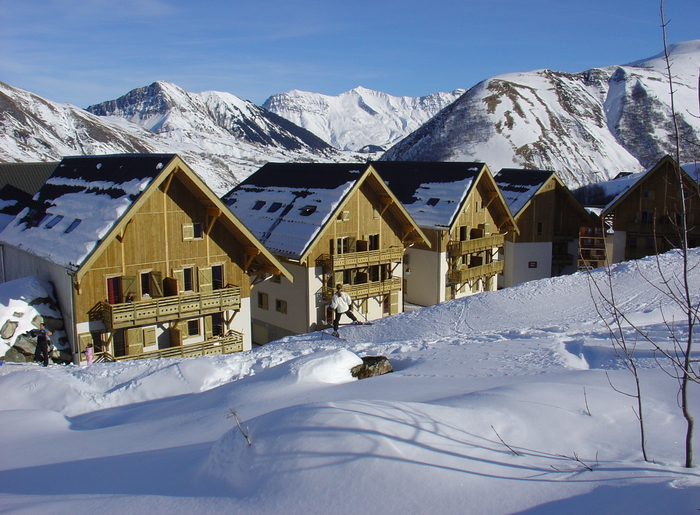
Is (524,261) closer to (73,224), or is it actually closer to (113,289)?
(113,289)

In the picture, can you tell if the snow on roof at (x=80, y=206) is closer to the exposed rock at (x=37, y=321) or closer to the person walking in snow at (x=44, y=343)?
Result: the exposed rock at (x=37, y=321)

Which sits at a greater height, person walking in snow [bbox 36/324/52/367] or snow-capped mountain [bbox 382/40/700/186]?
snow-capped mountain [bbox 382/40/700/186]

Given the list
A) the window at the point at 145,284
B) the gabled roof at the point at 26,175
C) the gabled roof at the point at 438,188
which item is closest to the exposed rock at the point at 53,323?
the window at the point at 145,284

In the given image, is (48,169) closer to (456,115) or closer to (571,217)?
(571,217)

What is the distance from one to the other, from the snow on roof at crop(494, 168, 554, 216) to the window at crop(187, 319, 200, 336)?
27744 millimetres

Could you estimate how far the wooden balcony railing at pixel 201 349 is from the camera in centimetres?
2136

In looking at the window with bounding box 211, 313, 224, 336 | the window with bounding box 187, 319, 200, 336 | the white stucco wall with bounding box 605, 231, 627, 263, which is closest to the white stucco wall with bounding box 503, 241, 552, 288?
the white stucco wall with bounding box 605, 231, 627, 263

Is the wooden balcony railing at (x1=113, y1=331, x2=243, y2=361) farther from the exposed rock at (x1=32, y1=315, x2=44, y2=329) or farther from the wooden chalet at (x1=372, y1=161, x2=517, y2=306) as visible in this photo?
the wooden chalet at (x1=372, y1=161, x2=517, y2=306)

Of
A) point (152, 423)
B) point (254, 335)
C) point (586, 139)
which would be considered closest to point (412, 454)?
point (152, 423)

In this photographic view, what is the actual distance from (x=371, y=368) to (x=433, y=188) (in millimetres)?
25148

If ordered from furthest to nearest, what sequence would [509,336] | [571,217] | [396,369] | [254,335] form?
1. [571,217]
2. [254,335]
3. [509,336]
4. [396,369]

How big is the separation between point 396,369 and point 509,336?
6.07 meters

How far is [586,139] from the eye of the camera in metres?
140

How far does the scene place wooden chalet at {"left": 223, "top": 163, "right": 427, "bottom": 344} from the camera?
29.5 m
